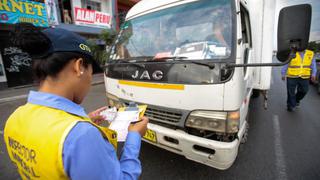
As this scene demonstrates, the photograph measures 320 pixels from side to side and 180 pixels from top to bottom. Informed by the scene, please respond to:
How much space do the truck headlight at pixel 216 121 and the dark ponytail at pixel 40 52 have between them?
129cm

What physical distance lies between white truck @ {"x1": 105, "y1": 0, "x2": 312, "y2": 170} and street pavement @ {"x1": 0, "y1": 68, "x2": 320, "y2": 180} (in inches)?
21.3

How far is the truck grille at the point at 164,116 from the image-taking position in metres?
1.87

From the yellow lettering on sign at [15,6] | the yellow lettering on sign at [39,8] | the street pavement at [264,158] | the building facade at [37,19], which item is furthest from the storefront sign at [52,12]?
the street pavement at [264,158]

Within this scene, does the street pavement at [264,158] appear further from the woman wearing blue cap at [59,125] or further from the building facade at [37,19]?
the building facade at [37,19]

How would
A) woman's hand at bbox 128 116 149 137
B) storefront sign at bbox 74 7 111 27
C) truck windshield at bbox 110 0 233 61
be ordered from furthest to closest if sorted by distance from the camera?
storefront sign at bbox 74 7 111 27 < truck windshield at bbox 110 0 233 61 < woman's hand at bbox 128 116 149 137

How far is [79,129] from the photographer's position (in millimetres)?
683

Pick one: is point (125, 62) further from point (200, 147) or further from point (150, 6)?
point (200, 147)

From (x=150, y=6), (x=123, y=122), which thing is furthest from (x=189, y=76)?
(x=150, y=6)

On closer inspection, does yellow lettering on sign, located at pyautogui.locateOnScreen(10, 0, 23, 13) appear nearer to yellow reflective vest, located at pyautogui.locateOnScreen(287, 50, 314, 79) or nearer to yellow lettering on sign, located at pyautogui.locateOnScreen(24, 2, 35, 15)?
yellow lettering on sign, located at pyautogui.locateOnScreen(24, 2, 35, 15)

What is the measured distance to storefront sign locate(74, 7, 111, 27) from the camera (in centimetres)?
1002

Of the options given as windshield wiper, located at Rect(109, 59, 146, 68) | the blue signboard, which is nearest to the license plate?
windshield wiper, located at Rect(109, 59, 146, 68)

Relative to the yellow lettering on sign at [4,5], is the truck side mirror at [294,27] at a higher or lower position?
lower

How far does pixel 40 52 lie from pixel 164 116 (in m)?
1.41

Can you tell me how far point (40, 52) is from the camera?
0.75 m
